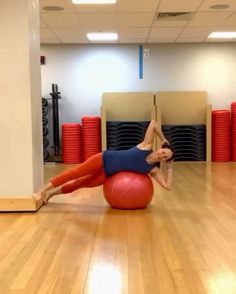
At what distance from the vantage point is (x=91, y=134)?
9289mm

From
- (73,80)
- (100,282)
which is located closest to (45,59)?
Answer: (73,80)

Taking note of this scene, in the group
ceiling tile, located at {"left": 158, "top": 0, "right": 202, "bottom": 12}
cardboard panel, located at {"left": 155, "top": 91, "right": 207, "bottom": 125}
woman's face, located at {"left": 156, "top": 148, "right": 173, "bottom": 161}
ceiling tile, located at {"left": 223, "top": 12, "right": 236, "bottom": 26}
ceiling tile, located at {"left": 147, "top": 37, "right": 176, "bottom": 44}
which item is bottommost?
woman's face, located at {"left": 156, "top": 148, "right": 173, "bottom": 161}

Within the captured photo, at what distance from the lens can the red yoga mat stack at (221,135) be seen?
934cm

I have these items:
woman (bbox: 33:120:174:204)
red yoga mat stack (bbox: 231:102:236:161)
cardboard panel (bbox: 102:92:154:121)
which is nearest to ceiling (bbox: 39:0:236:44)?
cardboard panel (bbox: 102:92:154:121)

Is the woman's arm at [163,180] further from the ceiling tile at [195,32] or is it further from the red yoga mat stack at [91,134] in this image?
the red yoga mat stack at [91,134]

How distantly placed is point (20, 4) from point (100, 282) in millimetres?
3134

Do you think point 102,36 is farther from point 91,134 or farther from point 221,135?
point 221,135

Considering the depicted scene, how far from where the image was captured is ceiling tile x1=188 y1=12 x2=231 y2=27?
7.27 metres

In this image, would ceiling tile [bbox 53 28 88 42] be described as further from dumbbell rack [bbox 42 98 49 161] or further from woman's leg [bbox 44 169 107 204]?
woman's leg [bbox 44 169 107 204]

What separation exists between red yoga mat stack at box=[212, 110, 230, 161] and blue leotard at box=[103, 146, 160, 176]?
4.95m

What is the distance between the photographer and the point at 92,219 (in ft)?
13.9

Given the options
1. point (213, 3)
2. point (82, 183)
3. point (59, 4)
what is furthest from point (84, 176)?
point (213, 3)

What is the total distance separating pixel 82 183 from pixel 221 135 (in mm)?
5212

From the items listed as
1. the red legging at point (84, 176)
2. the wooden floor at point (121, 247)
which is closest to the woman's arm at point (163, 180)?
the wooden floor at point (121, 247)
